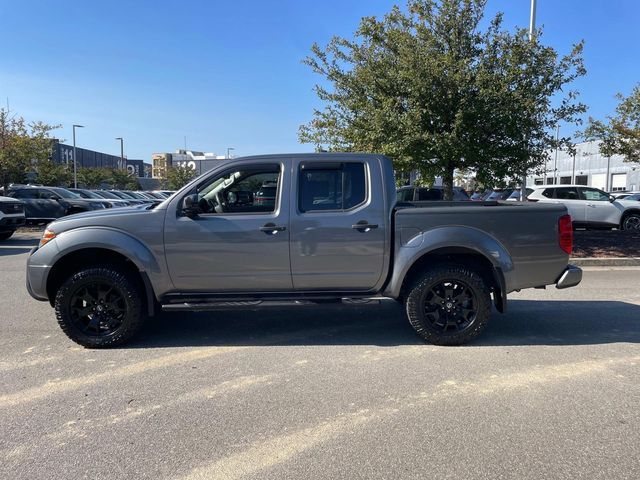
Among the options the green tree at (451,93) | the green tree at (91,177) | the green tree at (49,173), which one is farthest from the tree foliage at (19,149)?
the green tree at (91,177)

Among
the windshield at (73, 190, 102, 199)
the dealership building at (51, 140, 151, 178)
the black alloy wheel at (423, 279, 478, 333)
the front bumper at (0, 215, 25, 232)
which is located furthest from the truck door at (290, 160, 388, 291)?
the dealership building at (51, 140, 151, 178)

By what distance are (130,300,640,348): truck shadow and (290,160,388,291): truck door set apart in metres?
0.35

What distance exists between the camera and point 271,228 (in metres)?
4.96

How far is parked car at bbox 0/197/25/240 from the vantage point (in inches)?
571

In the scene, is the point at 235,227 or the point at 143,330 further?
the point at 143,330

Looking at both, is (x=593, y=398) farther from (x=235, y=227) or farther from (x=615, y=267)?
(x=615, y=267)

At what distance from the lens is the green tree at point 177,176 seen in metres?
56.8

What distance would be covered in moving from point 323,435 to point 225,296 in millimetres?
2121

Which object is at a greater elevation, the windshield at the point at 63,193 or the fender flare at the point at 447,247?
the windshield at the point at 63,193

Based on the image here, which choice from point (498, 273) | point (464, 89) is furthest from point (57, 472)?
point (464, 89)

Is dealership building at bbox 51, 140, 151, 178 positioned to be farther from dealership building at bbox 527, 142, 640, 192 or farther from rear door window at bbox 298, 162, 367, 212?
rear door window at bbox 298, 162, 367, 212

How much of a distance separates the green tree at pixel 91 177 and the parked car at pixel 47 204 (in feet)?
117

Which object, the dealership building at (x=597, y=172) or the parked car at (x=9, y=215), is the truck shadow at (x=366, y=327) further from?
A: the dealership building at (x=597, y=172)

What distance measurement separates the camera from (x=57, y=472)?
2.93m
